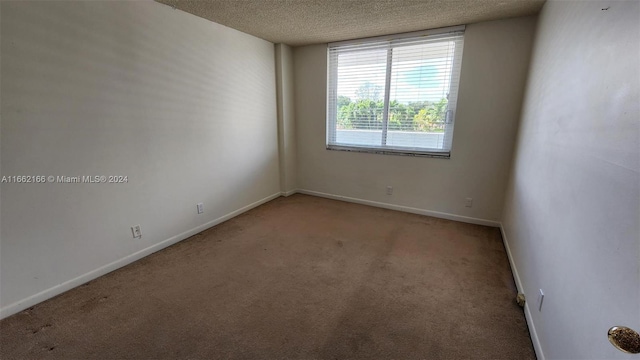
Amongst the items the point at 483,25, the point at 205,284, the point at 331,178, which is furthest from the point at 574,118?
the point at 331,178

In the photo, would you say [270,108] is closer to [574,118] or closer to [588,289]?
[574,118]

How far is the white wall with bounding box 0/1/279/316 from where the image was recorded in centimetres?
176

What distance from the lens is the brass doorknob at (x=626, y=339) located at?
68 centimetres

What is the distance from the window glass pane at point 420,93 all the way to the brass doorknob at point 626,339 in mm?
2915

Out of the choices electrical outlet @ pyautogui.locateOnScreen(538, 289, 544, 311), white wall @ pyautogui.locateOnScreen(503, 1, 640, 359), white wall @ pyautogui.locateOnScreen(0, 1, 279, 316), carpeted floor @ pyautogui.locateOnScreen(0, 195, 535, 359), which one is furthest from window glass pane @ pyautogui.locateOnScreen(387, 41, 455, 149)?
electrical outlet @ pyautogui.locateOnScreen(538, 289, 544, 311)

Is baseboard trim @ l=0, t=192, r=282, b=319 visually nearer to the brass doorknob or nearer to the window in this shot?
the window

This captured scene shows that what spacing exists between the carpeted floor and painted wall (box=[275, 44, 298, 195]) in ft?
5.27

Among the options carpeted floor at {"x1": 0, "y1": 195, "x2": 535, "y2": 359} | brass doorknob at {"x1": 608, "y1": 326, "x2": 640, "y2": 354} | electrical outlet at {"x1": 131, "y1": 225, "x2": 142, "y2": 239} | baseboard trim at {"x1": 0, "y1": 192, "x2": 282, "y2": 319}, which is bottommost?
carpeted floor at {"x1": 0, "y1": 195, "x2": 535, "y2": 359}

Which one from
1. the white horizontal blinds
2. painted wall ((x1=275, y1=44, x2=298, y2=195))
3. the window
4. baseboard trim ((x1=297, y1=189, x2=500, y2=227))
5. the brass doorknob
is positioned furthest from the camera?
painted wall ((x1=275, y1=44, x2=298, y2=195))

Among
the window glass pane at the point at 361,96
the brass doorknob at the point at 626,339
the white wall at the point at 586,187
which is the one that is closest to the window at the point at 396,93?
the window glass pane at the point at 361,96

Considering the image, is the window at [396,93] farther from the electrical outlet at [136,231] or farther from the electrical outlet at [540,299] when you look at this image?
the electrical outlet at [136,231]

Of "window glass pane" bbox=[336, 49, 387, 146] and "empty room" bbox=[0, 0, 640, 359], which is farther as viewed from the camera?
"window glass pane" bbox=[336, 49, 387, 146]

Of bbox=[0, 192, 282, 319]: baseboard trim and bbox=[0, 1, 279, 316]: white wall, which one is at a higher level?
bbox=[0, 1, 279, 316]: white wall

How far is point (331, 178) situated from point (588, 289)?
3352mm
